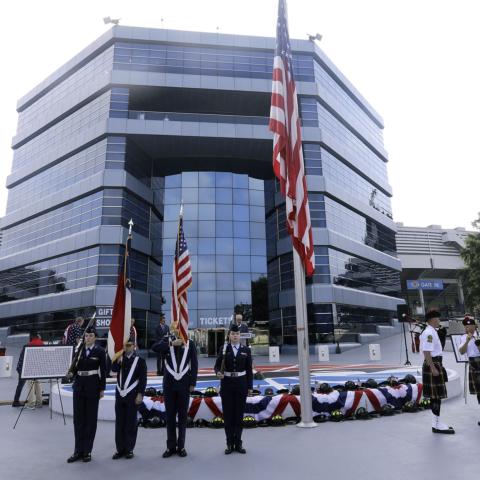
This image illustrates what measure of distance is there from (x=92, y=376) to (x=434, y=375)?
6.15 m

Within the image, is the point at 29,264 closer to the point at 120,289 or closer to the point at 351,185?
the point at 351,185

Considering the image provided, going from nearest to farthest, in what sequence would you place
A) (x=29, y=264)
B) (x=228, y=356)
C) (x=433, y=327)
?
(x=228, y=356)
(x=433, y=327)
(x=29, y=264)

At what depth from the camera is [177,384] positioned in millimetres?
6758

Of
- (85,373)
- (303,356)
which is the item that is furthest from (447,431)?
(85,373)

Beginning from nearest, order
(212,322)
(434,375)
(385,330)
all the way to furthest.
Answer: (434,375) < (212,322) < (385,330)

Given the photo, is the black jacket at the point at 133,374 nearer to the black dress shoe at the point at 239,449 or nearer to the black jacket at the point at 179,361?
the black jacket at the point at 179,361

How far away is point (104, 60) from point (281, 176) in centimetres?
3657

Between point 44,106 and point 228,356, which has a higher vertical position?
point 44,106

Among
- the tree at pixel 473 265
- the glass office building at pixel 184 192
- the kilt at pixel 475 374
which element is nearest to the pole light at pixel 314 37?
the glass office building at pixel 184 192

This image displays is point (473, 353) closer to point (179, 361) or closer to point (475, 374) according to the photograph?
point (475, 374)

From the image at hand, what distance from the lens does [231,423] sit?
652 cm

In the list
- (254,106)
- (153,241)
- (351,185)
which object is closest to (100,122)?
(153,241)

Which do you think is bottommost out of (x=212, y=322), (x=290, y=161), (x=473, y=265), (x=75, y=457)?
(x=75, y=457)

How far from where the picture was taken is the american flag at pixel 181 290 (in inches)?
320
